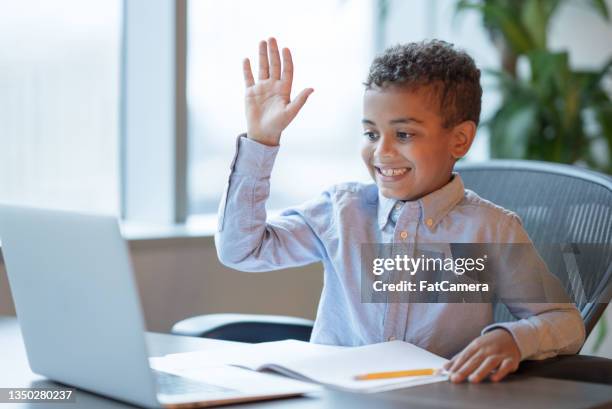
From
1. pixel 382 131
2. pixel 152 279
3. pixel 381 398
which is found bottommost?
pixel 152 279

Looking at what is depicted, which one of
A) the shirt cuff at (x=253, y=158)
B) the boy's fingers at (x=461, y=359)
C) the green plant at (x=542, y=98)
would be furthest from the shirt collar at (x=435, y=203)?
the green plant at (x=542, y=98)

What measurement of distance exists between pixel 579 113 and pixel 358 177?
84 cm

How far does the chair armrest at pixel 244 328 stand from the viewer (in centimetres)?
168

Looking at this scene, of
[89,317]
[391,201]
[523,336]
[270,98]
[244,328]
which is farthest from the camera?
[244,328]

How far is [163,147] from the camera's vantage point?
2.71m

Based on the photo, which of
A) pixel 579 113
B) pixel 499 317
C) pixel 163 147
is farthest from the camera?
pixel 579 113

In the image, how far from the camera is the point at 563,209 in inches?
68.8

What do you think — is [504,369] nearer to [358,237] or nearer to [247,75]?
[358,237]

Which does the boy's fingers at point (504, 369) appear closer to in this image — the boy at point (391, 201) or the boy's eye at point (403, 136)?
the boy at point (391, 201)

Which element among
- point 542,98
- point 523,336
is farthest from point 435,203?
point 542,98

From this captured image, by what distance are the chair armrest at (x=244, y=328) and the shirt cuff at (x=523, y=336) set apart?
553 millimetres

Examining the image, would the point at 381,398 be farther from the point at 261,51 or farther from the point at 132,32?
Result: the point at 132,32

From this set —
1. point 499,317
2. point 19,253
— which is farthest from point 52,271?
point 499,317

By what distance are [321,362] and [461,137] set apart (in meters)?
0.52
